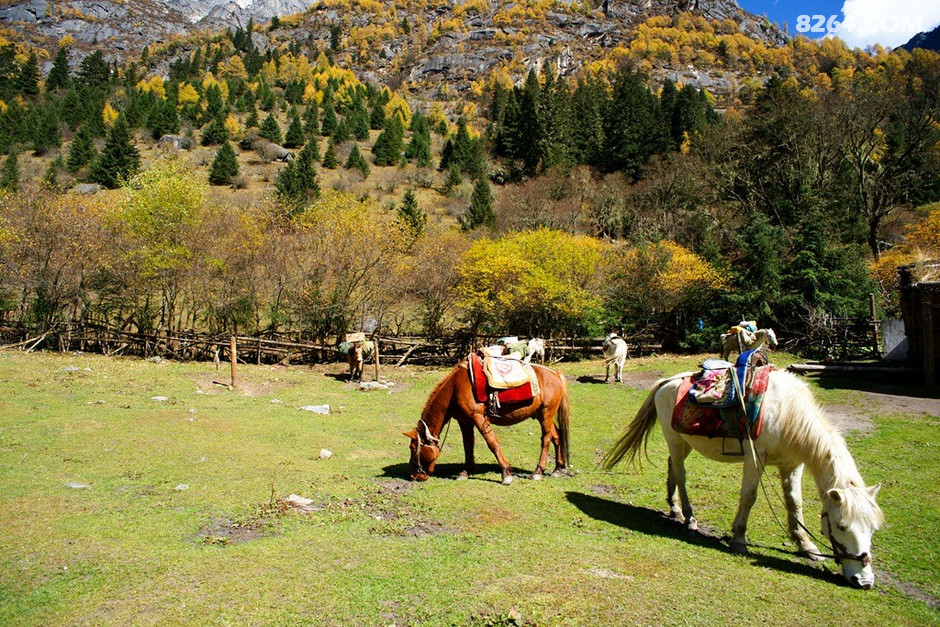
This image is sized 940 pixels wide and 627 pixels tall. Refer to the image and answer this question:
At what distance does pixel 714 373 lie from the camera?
591cm

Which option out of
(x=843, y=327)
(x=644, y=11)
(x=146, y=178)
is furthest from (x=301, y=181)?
(x=644, y=11)

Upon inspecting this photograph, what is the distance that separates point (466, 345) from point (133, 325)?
16.0 m

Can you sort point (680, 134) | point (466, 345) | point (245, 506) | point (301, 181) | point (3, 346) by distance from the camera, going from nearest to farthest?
point (245, 506) → point (3, 346) → point (466, 345) → point (301, 181) → point (680, 134)

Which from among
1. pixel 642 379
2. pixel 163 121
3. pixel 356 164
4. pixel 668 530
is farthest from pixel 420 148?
pixel 668 530

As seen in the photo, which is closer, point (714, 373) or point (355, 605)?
point (355, 605)

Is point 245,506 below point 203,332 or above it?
below

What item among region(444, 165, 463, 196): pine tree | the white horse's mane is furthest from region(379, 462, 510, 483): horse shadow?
region(444, 165, 463, 196): pine tree

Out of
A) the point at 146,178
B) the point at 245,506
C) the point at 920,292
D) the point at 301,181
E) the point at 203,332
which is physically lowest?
the point at 245,506

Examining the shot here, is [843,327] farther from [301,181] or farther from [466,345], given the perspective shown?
[301,181]

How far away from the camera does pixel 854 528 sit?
442 cm

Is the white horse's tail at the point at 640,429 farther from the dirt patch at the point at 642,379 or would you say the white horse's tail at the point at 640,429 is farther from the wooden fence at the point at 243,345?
the wooden fence at the point at 243,345

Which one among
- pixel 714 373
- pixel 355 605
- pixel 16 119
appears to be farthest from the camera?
pixel 16 119

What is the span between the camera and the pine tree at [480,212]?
44.9m

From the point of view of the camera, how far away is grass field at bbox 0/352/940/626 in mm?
4051
